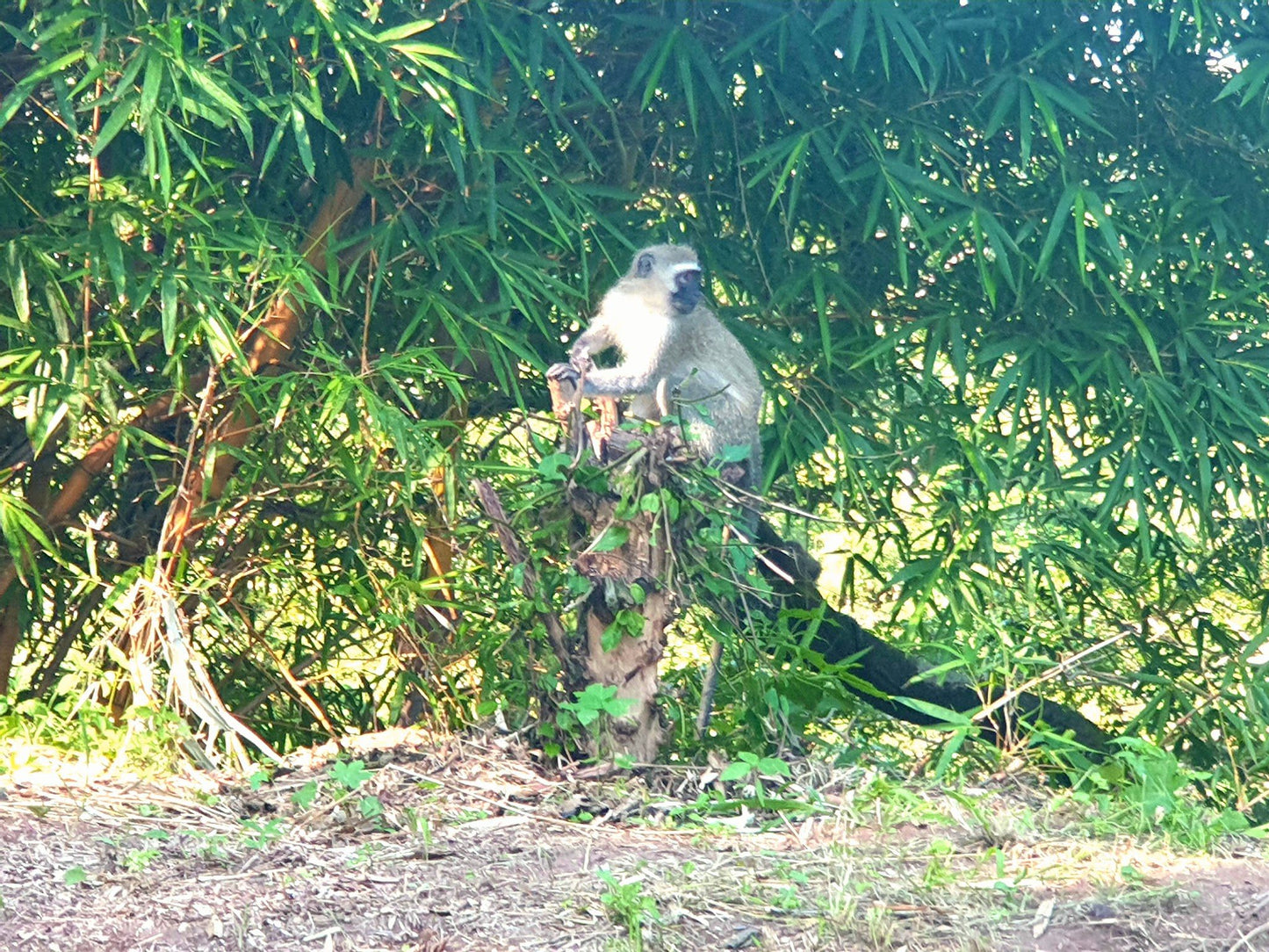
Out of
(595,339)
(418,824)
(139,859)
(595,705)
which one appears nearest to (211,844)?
(139,859)

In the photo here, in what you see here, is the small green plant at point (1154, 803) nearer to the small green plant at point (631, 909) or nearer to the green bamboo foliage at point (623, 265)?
the green bamboo foliage at point (623, 265)

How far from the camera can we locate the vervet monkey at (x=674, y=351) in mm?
Answer: 5121

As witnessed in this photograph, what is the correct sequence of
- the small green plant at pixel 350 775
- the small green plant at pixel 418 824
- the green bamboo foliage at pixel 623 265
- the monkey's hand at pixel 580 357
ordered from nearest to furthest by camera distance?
the small green plant at pixel 418 824
the small green plant at pixel 350 775
the green bamboo foliage at pixel 623 265
the monkey's hand at pixel 580 357

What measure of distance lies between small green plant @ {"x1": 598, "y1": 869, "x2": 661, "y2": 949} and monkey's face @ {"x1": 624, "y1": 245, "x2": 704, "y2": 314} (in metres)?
2.60

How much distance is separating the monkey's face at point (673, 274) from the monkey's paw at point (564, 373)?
3.07ft

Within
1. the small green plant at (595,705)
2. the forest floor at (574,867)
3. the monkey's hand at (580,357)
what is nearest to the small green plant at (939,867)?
the forest floor at (574,867)

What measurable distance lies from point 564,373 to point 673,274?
3.43 ft

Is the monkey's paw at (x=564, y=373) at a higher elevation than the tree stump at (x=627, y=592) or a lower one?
higher

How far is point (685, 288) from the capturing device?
16.8ft

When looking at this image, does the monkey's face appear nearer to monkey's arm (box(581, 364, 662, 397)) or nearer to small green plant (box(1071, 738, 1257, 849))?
monkey's arm (box(581, 364, 662, 397))

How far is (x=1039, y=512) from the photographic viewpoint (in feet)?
17.7

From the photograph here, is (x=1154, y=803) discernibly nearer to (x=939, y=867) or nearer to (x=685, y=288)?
(x=939, y=867)

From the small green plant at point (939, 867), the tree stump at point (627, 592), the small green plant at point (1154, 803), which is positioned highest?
the tree stump at point (627, 592)

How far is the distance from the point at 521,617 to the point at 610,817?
624 mm
